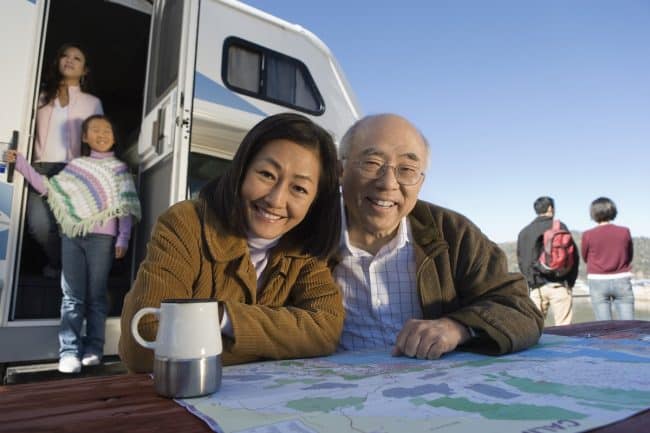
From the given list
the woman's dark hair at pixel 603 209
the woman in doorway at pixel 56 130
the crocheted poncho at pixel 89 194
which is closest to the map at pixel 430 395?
the crocheted poncho at pixel 89 194

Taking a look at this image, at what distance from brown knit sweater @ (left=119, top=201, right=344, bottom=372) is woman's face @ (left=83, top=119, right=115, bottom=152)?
1.90 metres

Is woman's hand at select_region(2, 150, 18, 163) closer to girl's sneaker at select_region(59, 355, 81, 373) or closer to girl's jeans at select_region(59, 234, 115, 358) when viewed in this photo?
girl's jeans at select_region(59, 234, 115, 358)

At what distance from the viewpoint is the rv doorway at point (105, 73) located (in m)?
2.76

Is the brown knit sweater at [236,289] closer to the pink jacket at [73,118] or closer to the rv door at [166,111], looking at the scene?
the rv door at [166,111]

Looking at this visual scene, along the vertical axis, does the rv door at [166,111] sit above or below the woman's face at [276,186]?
above

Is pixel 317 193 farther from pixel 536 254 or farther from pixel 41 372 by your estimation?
pixel 536 254

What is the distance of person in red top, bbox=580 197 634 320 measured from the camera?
4.07 meters

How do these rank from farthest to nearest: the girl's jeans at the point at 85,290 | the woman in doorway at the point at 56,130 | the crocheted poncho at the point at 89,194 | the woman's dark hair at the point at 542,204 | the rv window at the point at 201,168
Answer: the woman's dark hair at the point at 542,204
the rv window at the point at 201,168
the woman in doorway at the point at 56,130
the crocheted poncho at the point at 89,194
the girl's jeans at the point at 85,290

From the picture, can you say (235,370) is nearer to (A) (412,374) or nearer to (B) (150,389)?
(B) (150,389)

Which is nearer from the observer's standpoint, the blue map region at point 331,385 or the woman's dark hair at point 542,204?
the blue map region at point 331,385

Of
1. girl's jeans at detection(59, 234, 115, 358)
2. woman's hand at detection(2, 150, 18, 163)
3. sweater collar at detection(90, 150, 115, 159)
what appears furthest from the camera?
sweater collar at detection(90, 150, 115, 159)

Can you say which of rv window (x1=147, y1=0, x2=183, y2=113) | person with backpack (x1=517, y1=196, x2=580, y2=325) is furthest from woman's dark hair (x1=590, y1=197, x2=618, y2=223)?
rv window (x1=147, y1=0, x2=183, y2=113)

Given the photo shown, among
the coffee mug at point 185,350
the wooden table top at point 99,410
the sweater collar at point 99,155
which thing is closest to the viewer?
the wooden table top at point 99,410

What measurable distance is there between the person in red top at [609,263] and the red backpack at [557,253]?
17 centimetres
